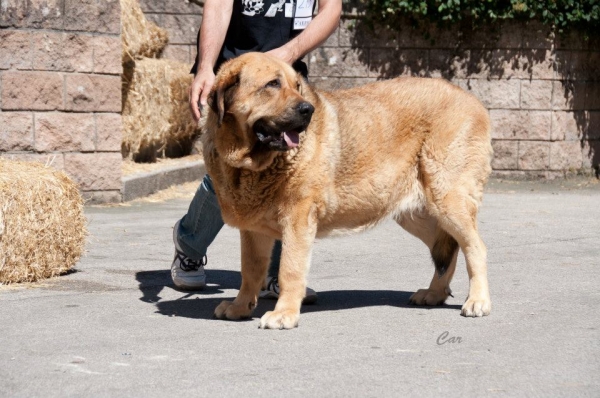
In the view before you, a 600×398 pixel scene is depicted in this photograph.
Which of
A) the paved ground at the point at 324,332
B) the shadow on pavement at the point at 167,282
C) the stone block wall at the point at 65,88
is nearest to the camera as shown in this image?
the paved ground at the point at 324,332

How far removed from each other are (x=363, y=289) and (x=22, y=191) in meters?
2.24

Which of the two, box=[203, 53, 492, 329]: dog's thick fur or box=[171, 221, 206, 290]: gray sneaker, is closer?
box=[203, 53, 492, 329]: dog's thick fur

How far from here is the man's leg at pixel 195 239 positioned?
613 centimetres

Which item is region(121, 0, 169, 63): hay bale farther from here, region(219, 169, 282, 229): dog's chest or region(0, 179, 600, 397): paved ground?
region(219, 169, 282, 229): dog's chest

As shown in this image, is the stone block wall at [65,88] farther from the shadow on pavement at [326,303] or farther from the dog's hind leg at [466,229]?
the dog's hind leg at [466,229]

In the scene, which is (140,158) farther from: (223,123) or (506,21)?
(223,123)

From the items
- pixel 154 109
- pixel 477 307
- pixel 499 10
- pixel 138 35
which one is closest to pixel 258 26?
pixel 477 307

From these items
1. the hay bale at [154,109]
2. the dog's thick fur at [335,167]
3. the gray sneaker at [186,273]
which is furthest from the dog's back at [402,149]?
the hay bale at [154,109]

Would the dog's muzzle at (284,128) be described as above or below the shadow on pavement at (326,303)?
above

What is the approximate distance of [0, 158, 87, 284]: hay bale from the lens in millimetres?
6094

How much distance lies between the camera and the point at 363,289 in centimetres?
628

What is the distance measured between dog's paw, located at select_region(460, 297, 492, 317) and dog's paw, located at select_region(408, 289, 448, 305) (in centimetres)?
36

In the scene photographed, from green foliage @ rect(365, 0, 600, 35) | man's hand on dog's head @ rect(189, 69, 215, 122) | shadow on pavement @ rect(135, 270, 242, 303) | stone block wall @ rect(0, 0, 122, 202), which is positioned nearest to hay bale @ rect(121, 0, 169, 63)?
stone block wall @ rect(0, 0, 122, 202)

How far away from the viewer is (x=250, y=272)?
17.7 ft
